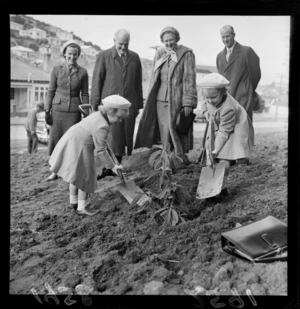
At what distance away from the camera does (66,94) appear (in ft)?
8.06

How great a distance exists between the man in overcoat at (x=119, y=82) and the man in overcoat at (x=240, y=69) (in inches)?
19.9

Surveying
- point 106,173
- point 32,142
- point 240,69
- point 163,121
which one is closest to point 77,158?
point 106,173

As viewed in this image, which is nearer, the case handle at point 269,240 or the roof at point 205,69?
the case handle at point 269,240

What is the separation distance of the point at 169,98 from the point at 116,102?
0.32 m

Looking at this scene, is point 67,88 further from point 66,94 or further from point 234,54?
point 234,54

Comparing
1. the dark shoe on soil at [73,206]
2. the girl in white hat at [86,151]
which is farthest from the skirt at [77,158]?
the dark shoe on soil at [73,206]

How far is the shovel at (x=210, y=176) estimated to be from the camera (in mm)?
2448

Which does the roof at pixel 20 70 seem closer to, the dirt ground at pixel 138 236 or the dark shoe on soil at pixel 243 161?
the dirt ground at pixel 138 236

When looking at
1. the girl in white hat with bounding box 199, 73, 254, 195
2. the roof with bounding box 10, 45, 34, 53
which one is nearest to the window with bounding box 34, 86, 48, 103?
the roof with bounding box 10, 45, 34, 53

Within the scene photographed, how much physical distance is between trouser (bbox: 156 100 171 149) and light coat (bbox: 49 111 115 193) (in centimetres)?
33

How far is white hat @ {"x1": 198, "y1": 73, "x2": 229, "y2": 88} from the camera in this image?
7.88ft

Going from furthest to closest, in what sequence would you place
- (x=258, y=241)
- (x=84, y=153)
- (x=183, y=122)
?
(x=183, y=122) → (x=84, y=153) → (x=258, y=241)

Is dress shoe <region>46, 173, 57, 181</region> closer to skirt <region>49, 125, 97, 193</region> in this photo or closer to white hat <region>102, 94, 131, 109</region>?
skirt <region>49, 125, 97, 193</region>
